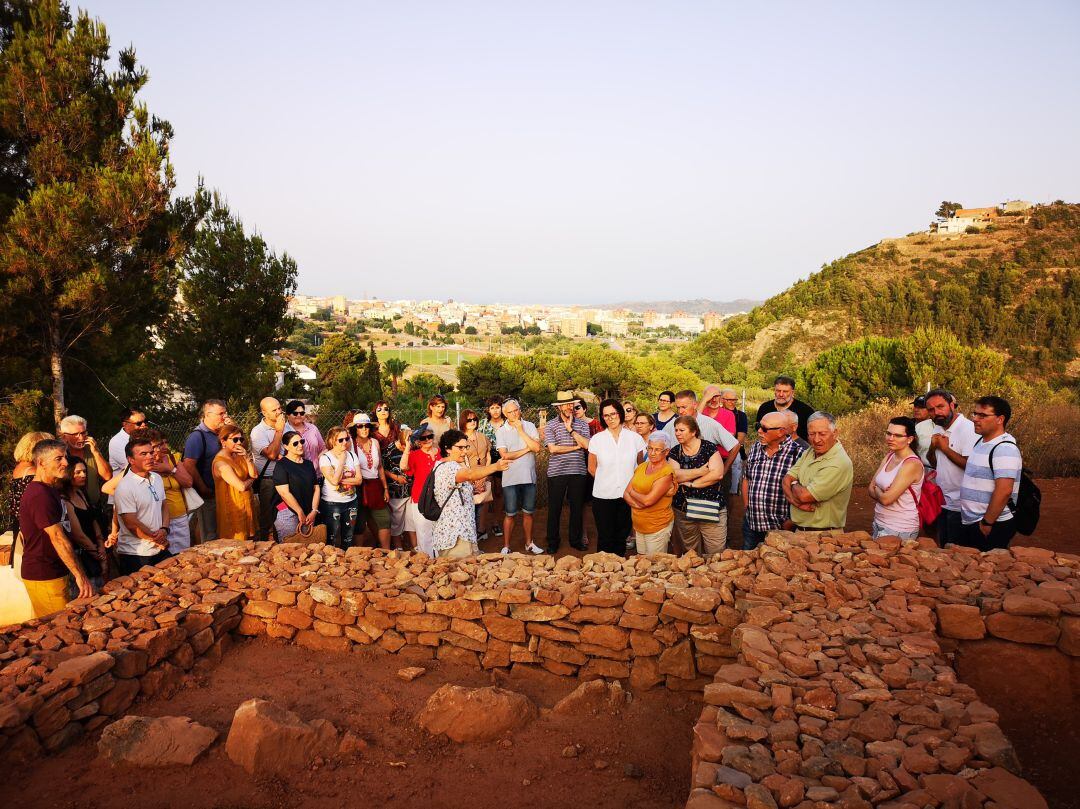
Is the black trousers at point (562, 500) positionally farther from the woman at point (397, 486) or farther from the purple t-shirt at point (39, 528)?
the purple t-shirt at point (39, 528)

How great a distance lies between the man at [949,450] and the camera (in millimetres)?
6164

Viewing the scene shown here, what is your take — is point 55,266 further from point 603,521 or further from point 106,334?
point 603,521

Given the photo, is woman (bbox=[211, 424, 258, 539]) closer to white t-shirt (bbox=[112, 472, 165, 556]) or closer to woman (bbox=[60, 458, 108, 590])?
white t-shirt (bbox=[112, 472, 165, 556])

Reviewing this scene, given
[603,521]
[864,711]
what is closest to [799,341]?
[603,521]

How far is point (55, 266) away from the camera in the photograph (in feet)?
33.9

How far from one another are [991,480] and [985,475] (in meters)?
0.06

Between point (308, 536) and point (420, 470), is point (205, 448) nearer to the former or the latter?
point (308, 536)

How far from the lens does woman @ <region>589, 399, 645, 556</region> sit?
697cm

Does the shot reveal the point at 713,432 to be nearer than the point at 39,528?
No

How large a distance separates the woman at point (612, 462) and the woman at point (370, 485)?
2440 mm

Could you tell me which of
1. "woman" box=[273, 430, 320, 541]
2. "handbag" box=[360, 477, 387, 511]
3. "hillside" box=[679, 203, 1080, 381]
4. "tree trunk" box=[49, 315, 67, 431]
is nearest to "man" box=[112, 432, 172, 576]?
"woman" box=[273, 430, 320, 541]

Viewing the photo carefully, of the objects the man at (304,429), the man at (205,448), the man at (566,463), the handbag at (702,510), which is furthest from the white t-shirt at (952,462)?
the man at (205,448)

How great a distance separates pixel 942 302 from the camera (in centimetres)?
4141

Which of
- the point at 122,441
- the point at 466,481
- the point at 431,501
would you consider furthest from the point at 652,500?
the point at 122,441
